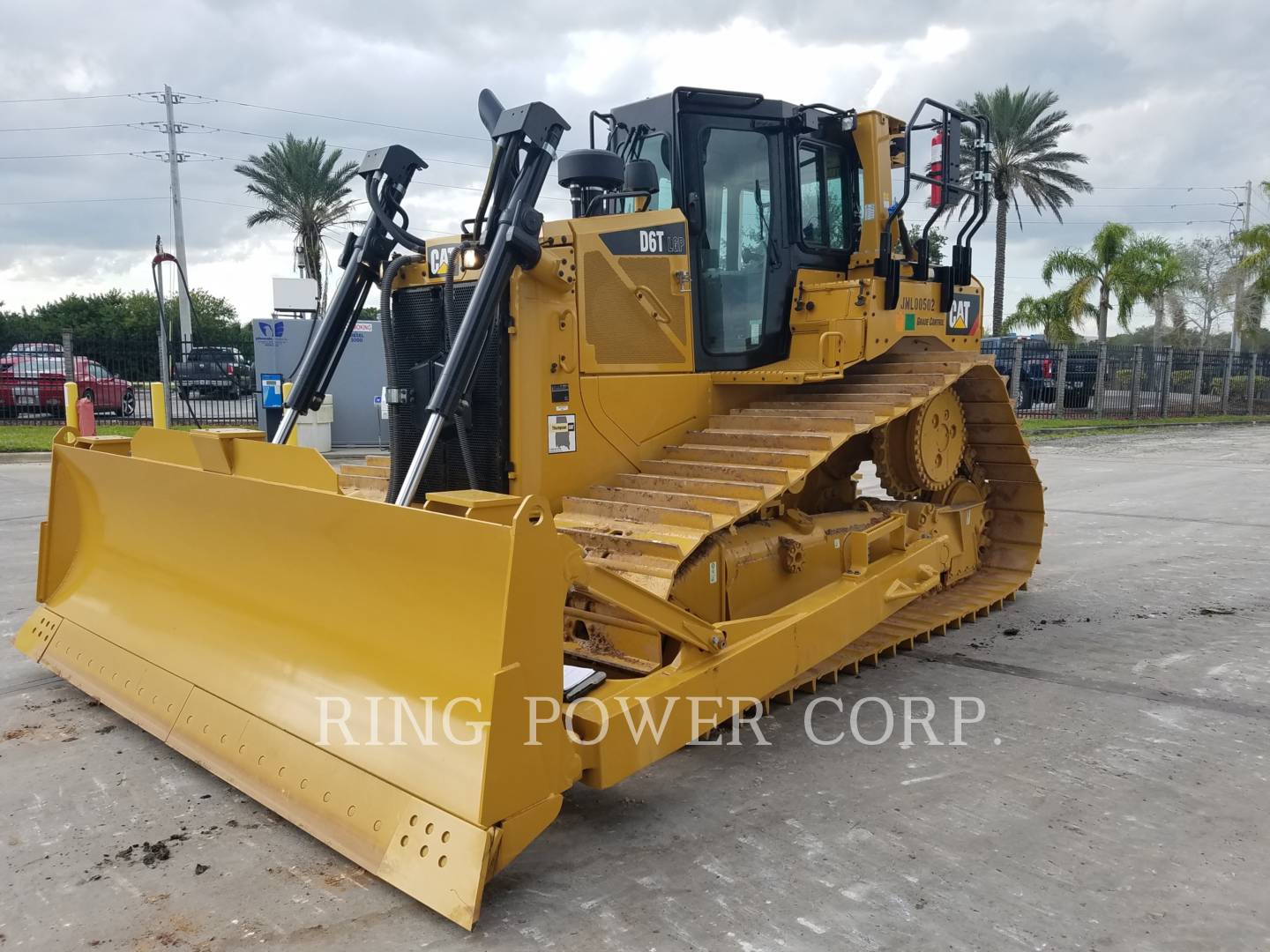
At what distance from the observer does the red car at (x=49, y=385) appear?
19562 mm

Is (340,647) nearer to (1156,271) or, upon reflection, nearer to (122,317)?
(1156,271)

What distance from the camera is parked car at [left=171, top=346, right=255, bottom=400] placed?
20.4 meters

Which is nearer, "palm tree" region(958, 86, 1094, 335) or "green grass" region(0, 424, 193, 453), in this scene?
"green grass" region(0, 424, 193, 453)

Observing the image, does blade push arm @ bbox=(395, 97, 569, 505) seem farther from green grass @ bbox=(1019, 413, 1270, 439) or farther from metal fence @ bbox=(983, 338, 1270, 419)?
metal fence @ bbox=(983, 338, 1270, 419)

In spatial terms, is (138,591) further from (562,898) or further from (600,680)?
(562,898)

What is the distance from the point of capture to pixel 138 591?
453 cm

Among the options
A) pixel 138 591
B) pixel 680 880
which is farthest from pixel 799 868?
pixel 138 591

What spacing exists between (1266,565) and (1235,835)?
5469mm

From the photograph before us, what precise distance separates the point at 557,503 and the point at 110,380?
1928cm

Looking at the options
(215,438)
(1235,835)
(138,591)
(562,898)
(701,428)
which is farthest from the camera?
(701,428)

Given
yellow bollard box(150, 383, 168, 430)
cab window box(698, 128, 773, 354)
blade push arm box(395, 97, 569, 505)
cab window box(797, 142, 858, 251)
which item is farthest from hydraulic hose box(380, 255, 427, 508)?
yellow bollard box(150, 383, 168, 430)

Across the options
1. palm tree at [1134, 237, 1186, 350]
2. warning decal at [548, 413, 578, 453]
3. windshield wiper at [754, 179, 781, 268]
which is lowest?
warning decal at [548, 413, 578, 453]

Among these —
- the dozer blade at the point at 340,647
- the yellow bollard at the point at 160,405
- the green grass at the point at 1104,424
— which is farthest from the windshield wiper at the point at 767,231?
the green grass at the point at 1104,424

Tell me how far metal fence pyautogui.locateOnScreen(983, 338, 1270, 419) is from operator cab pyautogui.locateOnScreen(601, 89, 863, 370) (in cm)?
2042
